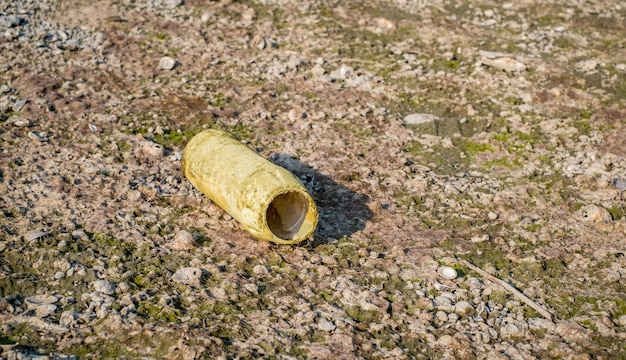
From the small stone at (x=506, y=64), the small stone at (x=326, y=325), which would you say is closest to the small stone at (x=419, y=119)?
the small stone at (x=506, y=64)

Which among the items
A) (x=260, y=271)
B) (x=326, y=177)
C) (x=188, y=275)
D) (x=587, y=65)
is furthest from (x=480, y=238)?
(x=587, y=65)

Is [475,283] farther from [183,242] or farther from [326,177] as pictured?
[183,242]

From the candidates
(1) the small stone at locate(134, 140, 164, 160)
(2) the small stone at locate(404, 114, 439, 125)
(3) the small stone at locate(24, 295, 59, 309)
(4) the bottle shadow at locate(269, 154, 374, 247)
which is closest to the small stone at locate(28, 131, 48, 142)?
(1) the small stone at locate(134, 140, 164, 160)

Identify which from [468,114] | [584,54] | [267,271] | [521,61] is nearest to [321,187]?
[267,271]

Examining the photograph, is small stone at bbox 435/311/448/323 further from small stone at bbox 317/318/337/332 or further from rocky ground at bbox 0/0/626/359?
small stone at bbox 317/318/337/332

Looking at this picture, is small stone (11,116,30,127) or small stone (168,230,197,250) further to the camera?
small stone (11,116,30,127)
